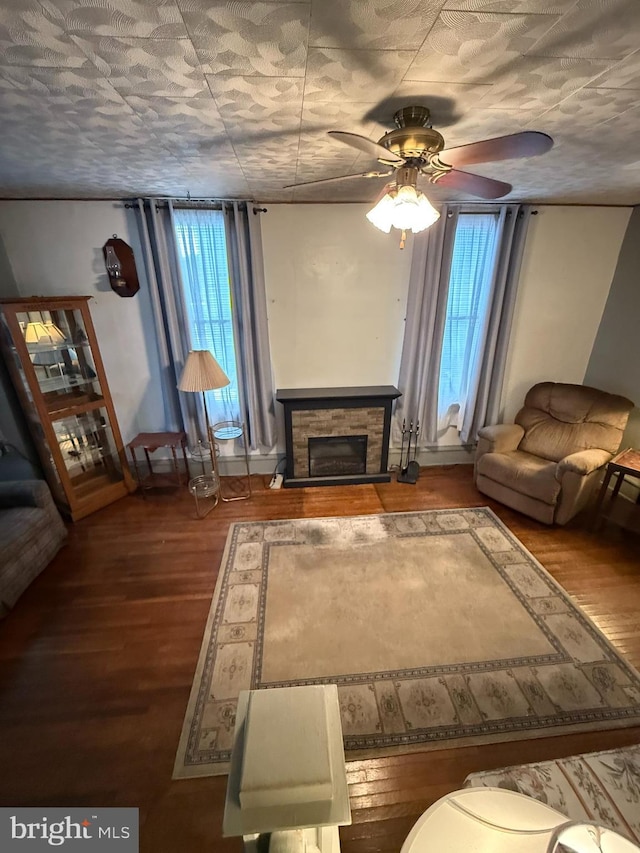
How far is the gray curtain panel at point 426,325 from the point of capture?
301cm

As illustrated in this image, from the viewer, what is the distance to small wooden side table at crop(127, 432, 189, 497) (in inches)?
125

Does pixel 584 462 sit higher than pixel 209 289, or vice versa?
pixel 209 289

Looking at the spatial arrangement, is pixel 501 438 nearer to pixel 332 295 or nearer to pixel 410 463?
pixel 410 463

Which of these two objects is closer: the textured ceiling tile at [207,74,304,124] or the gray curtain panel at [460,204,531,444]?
the textured ceiling tile at [207,74,304,124]

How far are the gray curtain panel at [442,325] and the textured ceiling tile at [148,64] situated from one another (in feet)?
7.43

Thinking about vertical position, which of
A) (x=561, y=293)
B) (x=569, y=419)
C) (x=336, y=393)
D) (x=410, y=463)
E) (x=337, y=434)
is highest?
(x=561, y=293)

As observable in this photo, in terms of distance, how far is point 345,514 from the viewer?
3035mm

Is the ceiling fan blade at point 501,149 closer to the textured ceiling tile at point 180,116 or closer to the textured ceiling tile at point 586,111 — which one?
the textured ceiling tile at point 586,111

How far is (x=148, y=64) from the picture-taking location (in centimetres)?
112

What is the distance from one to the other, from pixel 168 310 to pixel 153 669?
2547mm

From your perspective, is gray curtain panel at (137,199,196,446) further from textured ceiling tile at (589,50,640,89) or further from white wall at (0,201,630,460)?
textured ceiling tile at (589,50,640,89)

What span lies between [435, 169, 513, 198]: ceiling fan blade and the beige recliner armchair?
6.57ft

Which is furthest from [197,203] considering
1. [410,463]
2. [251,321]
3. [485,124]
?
[410,463]

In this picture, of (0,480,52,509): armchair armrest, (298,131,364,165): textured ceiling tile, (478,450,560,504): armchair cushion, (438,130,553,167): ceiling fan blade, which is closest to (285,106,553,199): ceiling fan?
(438,130,553,167): ceiling fan blade
